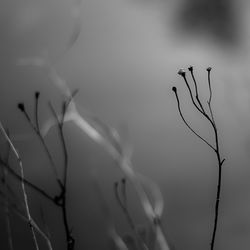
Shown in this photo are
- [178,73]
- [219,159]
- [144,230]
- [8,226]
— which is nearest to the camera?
[219,159]

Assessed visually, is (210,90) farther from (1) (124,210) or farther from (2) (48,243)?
(2) (48,243)

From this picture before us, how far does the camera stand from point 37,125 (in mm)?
4355

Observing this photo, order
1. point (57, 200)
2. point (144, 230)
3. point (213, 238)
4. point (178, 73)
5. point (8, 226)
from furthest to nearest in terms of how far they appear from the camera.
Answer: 1. point (8, 226)
2. point (144, 230)
3. point (178, 73)
4. point (213, 238)
5. point (57, 200)

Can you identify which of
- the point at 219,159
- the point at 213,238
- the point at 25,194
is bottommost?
the point at 213,238

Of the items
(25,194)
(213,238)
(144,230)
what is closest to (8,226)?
(25,194)

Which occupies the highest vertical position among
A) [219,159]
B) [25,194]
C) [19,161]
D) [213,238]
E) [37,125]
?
[37,125]

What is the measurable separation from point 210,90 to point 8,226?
3352 mm

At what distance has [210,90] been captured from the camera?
4992mm

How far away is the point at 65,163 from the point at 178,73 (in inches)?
71.1

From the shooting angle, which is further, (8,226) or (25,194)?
(8,226)

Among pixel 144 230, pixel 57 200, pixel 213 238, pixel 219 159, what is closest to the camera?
pixel 57 200

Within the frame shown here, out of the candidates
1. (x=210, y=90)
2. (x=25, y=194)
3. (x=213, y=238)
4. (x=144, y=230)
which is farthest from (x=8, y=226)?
(x=210, y=90)

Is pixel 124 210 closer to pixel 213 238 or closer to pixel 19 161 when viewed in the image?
pixel 213 238

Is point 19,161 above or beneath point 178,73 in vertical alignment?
beneath
